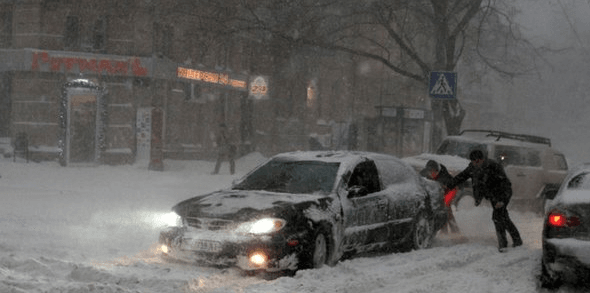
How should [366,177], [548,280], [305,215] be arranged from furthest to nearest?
[366,177] < [305,215] < [548,280]

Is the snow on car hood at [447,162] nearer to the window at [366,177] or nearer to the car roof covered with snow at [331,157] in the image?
the car roof covered with snow at [331,157]

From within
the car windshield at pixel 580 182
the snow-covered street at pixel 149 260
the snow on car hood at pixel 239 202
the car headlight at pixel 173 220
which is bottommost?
the snow-covered street at pixel 149 260

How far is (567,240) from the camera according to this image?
782 centimetres

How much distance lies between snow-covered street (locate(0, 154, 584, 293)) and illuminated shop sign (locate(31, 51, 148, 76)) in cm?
970

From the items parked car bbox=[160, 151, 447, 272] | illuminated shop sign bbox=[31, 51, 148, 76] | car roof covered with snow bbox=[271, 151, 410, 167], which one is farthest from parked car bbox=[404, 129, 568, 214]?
illuminated shop sign bbox=[31, 51, 148, 76]

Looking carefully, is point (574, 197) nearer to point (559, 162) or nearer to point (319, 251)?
point (319, 251)

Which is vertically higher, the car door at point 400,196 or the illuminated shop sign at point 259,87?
the illuminated shop sign at point 259,87

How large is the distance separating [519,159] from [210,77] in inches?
661

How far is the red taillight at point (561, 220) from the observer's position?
309 inches

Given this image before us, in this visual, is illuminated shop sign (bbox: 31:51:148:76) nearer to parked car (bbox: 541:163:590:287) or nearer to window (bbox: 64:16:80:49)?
window (bbox: 64:16:80:49)

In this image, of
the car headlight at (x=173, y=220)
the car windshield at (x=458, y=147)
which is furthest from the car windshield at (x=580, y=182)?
the car windshield at (x=458, y=147)

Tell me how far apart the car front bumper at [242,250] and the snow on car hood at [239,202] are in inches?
10.8

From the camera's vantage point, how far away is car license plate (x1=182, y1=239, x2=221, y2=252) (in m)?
8.23

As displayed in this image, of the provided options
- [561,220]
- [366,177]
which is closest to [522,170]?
[366,177]
